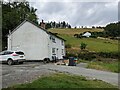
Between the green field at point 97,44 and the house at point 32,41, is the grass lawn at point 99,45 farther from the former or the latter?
the house at point 32,41

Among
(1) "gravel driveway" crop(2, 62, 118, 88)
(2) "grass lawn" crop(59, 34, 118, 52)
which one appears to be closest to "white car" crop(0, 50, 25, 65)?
(1) "gravel driveway" crop(2, 62, 118, 88)

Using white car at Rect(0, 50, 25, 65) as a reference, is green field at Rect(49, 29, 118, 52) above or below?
above

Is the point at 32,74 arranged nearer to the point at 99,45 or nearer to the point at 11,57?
the point at 11,57

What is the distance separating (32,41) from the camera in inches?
1740

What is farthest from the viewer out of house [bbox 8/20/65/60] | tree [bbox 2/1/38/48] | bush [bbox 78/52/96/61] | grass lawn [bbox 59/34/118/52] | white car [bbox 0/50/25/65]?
grass lawn [bbox 59/34/118/52]

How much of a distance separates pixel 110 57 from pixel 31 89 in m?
47.8

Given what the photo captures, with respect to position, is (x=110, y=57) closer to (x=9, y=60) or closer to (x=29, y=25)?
(x=29, y=25)

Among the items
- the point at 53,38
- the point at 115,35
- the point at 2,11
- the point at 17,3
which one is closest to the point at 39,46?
the point at 53,38

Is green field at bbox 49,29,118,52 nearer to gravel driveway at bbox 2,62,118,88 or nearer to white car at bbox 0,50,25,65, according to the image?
white car at bbox 0,50,25,65

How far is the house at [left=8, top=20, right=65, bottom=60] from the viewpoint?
43.4 m

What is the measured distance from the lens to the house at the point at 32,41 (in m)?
43.4

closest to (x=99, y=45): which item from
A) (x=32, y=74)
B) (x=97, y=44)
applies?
(x=97, y=44)

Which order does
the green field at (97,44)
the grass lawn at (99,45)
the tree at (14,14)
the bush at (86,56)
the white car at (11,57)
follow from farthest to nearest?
the green field at (97,44) < the grass lawn at (99,45) < the tree at (14,14) < the bush at (86,56) < the white car at (11,57)

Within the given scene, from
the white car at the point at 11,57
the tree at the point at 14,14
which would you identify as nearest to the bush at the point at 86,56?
the tree at the point at 14,14
